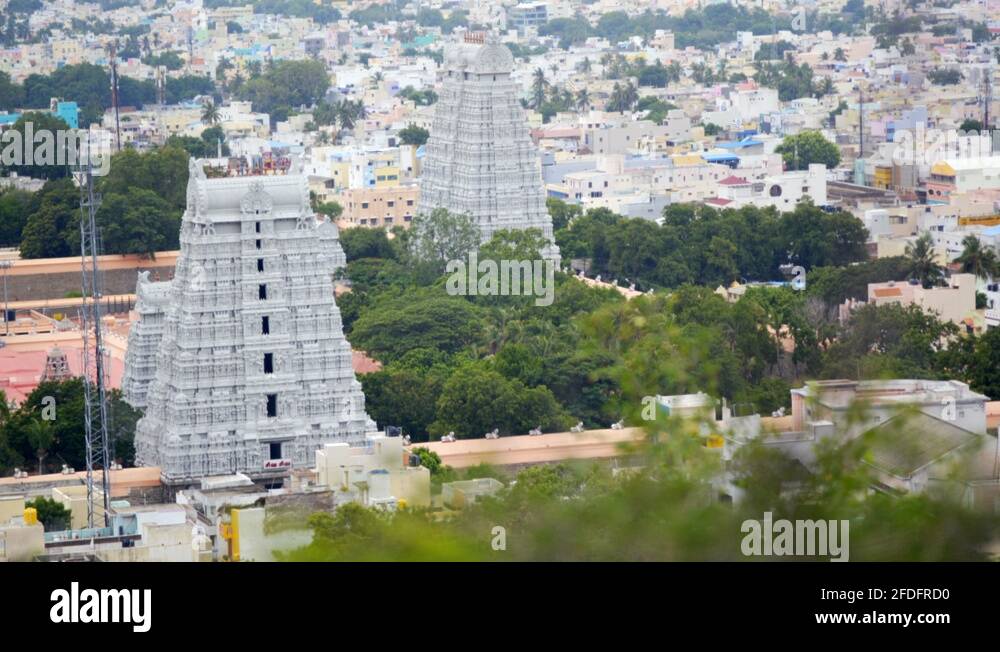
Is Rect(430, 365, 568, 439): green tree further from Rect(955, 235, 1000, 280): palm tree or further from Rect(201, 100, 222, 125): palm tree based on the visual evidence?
Rect(201, 100, 222, 125): palm tree

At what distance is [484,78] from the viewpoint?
163 feet

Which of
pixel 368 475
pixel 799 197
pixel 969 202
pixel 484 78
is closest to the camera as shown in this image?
pixel 368 475

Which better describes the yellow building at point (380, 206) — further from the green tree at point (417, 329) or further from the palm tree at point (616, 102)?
the palm tree at point (616, 102)

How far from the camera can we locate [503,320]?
4138 cm

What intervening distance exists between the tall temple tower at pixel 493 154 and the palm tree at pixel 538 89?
43.3 m

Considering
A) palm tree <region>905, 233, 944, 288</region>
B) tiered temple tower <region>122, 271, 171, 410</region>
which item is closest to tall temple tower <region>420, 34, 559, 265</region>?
palm tree <region>905, 233, 944, 288</region>

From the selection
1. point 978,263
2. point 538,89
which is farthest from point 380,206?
point 538,89

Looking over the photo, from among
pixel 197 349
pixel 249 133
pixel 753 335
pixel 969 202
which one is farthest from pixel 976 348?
pixel 249 133

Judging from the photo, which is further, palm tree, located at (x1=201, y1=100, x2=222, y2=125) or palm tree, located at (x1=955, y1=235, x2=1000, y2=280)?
palm tree, located at (x1=201, y1=100, x2=222, y2=125)

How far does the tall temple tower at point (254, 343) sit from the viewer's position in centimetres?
3161

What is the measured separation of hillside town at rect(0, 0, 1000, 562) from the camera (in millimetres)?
13984

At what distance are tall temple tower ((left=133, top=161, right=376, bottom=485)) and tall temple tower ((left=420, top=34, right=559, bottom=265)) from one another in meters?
16.7
